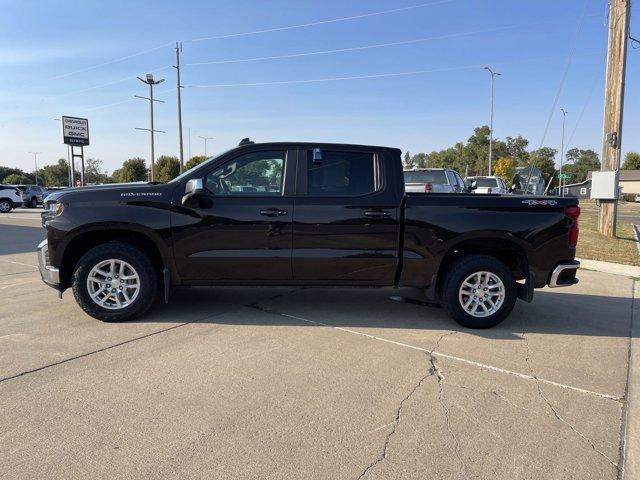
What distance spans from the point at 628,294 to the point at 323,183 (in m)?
5.32

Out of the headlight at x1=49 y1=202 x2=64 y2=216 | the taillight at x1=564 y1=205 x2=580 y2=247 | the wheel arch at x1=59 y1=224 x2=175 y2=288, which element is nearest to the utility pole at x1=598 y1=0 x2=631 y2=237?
the taillight at x1=564 y1=205 x2=580 y2=247

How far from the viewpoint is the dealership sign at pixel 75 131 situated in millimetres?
43656

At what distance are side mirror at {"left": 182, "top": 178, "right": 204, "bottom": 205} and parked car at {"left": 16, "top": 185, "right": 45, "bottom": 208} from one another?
1288 inches

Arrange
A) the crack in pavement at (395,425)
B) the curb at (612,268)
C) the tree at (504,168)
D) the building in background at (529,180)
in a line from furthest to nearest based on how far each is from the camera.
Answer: the tree at (504,168), the building in background at (529,180), the curb at (612,268), the crack in pavement at (395,425)

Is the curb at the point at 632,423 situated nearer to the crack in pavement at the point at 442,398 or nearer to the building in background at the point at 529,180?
the crack in pavement at the point at 442,398

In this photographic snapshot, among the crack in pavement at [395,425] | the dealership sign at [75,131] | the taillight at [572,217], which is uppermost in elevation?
the dealership sign at [75,131]

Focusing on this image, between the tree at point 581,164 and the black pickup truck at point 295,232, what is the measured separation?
132 metres

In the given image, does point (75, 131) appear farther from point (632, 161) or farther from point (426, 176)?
point (632, 161)

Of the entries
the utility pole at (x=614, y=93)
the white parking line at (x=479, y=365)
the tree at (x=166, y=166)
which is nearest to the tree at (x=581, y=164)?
the tree at (x=166, y=166)

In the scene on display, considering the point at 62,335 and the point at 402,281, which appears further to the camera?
the point at 402,281

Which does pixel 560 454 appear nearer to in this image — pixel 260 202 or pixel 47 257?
pixel 260 202

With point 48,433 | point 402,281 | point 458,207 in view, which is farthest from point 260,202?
point 48,433

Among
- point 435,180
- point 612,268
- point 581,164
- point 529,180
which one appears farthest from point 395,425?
point 581,164

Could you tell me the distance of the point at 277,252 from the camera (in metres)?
5.31
